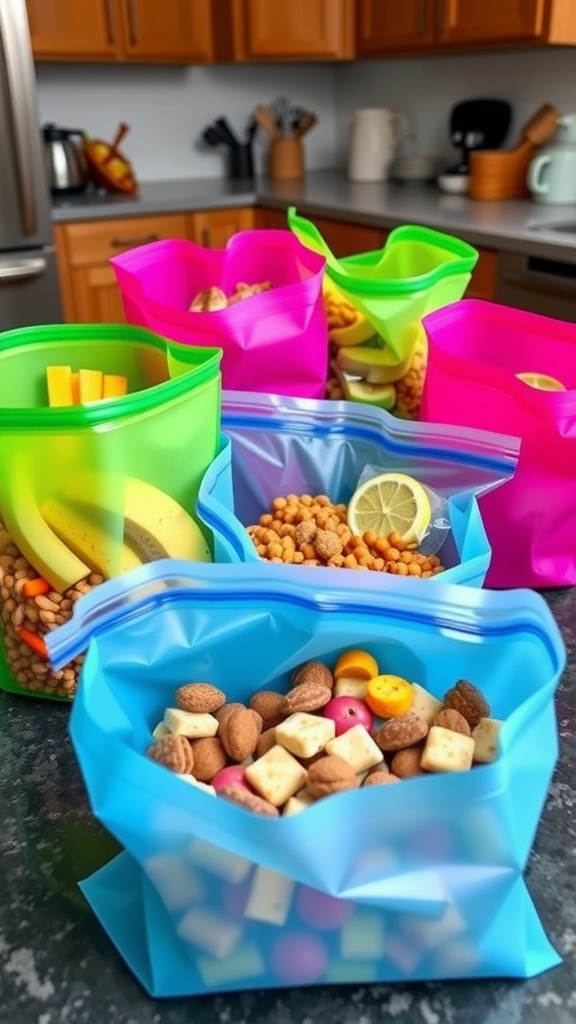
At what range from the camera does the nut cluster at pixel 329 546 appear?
2.20 feet

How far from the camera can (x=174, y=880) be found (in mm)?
418

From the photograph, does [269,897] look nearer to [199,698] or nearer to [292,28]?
[199,698]

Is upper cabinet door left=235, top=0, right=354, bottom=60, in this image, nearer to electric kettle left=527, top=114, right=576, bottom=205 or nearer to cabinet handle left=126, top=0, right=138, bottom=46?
cabinet handle left=126, top=0, right=138, bottom=46

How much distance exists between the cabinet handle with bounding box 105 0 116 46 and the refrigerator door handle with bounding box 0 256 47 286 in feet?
2.85

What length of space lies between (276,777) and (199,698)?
0.08 metres

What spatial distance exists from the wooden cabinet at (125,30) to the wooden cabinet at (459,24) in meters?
0.54

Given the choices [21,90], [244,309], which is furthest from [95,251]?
[244,309]

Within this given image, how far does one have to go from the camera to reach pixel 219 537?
62 cm


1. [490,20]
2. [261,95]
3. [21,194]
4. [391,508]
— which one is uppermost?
[490,20]

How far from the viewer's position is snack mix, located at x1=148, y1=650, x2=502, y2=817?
46cm

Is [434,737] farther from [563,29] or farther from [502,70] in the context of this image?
[502,70]

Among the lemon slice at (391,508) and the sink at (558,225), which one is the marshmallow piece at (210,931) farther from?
the sink at (558,225)

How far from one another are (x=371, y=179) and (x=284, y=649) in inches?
116

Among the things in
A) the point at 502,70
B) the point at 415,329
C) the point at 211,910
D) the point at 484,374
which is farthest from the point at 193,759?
the point at 502,70
